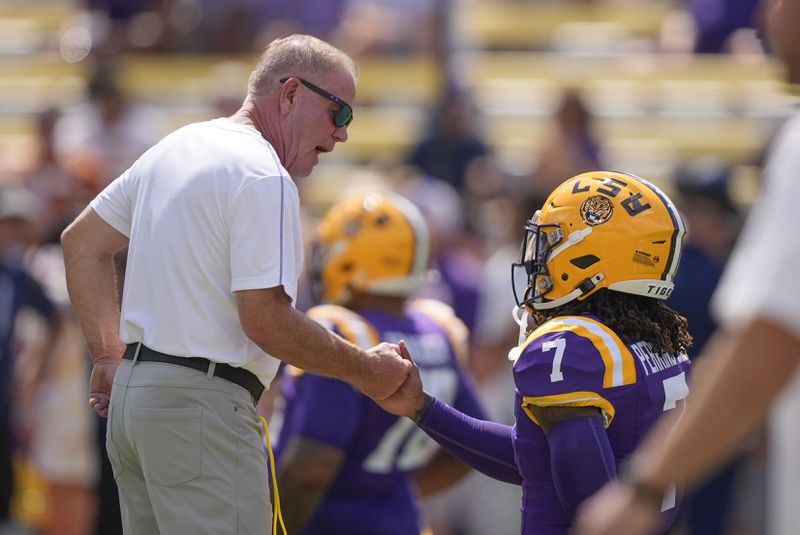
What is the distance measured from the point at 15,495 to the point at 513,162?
16.9ft

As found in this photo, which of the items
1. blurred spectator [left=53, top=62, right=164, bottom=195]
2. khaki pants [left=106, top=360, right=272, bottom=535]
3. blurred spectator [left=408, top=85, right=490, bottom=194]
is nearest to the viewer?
khaki pants [left=106, top=360, right=272, bottom=535]

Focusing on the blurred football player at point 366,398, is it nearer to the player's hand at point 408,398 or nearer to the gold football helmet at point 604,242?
the player's hand at point 408,398

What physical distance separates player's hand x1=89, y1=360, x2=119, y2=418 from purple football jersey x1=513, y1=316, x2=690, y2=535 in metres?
1.25

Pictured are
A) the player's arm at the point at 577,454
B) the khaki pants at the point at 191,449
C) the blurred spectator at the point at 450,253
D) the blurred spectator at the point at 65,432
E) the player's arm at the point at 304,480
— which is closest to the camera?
the player's arm at the point at 577,454

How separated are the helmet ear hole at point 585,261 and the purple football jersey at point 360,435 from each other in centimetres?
125

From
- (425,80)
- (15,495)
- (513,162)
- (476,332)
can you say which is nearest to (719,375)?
(476,332)

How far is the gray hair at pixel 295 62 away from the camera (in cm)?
396

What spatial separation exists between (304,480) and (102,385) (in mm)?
934

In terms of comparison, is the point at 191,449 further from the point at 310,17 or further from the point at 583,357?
the point at 310,17

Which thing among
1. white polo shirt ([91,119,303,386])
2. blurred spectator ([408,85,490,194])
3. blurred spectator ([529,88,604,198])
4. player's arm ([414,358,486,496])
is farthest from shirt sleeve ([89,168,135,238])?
blurred spectator ([408,85,490,194])

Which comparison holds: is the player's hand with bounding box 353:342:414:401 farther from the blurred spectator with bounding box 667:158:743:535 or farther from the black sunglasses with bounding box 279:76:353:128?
the blurred spectator with bounding box 667:158:743:535

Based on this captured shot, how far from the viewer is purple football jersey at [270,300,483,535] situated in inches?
188

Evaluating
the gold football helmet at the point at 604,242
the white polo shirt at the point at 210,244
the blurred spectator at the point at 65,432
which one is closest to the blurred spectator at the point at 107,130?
the blurred spectator at the point at 65,432

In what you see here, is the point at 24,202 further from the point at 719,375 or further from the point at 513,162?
the point at 719,375
